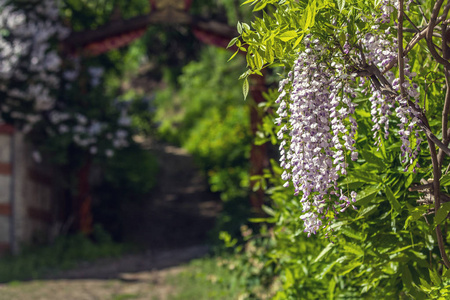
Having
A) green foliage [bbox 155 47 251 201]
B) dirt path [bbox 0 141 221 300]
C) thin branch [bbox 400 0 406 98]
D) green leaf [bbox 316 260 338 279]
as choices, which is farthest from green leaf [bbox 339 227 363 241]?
green foliage [bbox 155 47 251 201]

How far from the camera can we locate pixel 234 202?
9.92 metres

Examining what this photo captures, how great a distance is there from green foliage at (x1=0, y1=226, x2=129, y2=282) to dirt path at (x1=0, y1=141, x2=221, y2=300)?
326 mm

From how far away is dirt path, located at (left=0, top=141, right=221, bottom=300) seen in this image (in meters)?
8.19

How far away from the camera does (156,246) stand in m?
12.4

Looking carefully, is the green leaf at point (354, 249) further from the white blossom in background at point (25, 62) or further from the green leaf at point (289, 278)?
the white blossom in background at point (25, 62)

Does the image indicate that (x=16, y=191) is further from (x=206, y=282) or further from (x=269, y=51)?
(x=269, y=51)

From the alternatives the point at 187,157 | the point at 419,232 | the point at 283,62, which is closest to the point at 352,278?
the point at 419,232

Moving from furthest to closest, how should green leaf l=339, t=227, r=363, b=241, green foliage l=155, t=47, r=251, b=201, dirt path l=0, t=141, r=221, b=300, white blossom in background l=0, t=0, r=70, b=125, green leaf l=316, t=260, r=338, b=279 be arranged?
green foliage l=155, t=47, r=251, b=201
white blossom in background l=0, t=0, r=70, b=125
dirt path l=0, t=141, r=221, b=300
green leaf l=316, t=260, r=338, b=279
green leaf l=339, t=227, r=363, b=241

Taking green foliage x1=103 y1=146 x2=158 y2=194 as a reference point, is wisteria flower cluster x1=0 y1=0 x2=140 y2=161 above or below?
above

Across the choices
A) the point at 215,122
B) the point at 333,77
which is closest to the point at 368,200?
the point at 333,77

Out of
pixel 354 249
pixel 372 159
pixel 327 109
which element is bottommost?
pixel 354 249

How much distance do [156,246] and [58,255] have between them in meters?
2.36

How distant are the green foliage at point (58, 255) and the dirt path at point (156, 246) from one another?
33 cm

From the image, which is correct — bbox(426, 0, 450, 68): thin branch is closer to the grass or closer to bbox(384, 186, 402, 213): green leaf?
bbox(384, 186, 402, 213): green leaf
